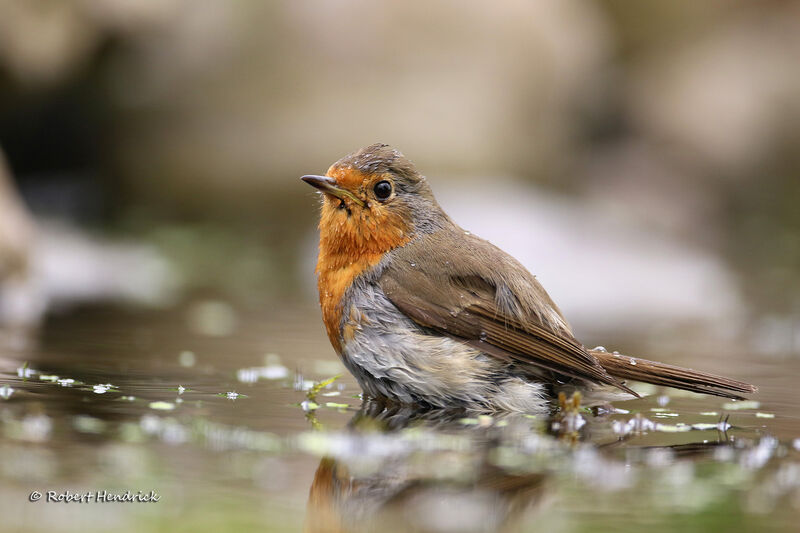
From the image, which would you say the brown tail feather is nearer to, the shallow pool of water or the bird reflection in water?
the shallow pool of water

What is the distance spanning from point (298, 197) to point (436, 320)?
6997 millimetres

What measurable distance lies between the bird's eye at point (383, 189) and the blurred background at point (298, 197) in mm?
950

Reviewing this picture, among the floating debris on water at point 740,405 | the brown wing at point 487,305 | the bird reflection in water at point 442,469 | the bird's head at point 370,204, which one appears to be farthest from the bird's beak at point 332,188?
the floating debris on water at point 740,405

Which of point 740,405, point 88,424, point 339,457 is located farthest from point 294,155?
point 339,457

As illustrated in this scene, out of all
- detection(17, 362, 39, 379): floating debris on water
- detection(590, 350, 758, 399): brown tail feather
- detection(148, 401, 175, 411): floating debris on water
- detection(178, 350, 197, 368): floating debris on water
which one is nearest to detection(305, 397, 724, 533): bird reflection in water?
detection(590, 350, 758, 399): brown tail feather

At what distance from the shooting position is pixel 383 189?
5125 mm

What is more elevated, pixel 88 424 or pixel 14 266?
pixel 14 266

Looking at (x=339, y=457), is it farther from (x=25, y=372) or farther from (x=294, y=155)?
(x=294, y=155)

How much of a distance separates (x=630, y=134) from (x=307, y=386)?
1349 centimetres

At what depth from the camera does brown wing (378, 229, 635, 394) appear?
4.60 meters

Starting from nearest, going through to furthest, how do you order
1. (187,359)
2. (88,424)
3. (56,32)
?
(88,424) < (187,359) < (56,32)

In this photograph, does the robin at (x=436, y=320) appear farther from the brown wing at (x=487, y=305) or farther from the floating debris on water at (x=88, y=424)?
the floating debris on water at (x=88, y=424)

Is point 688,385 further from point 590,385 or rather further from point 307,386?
point 307,386

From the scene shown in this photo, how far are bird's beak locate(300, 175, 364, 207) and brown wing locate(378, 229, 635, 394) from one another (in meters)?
0.32
